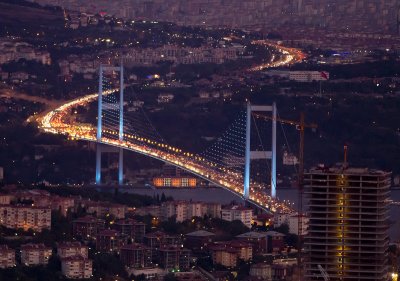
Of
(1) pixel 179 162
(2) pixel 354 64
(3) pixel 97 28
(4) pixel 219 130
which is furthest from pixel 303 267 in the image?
(3) pixel 97 28

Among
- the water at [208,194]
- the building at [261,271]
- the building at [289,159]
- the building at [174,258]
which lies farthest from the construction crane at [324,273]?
the building at [289,159]

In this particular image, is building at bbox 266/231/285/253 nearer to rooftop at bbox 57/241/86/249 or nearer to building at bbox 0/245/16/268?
rooftop at bbox 57/241/86/249

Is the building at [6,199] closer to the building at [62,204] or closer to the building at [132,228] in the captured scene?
the building at [62,204]

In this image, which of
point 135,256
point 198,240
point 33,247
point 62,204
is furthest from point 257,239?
point 33,247

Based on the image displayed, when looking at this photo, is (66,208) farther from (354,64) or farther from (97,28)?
(97,28)

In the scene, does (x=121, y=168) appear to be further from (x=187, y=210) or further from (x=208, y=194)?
(x=187, y=210)
